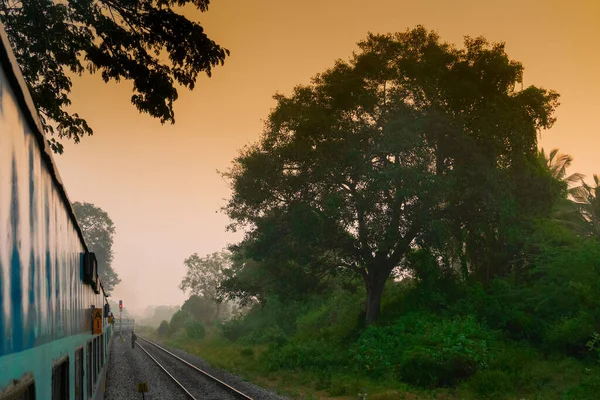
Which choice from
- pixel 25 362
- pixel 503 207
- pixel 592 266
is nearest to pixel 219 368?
pixel 503 207

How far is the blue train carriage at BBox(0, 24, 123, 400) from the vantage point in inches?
97.4

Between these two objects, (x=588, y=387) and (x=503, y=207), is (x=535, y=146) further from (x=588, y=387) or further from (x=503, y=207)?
(x=588, y=387)

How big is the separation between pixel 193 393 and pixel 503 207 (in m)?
16.7

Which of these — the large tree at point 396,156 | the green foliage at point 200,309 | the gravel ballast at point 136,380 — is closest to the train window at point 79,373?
the gravel ballast at point 136,380

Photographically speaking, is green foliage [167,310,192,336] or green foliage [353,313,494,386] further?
green foliage [167,310,192,336]

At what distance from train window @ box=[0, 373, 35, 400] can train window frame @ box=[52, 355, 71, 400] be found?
139 centimetres

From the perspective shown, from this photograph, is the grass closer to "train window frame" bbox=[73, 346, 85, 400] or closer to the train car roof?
"train window frame" bbox=[73, 346, 85, 400]

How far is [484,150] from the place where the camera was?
85.6ft

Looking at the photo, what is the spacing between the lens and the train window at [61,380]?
458cm

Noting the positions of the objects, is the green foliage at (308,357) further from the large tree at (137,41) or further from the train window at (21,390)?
the train window at (21,390)

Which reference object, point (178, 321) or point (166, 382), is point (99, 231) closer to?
point (178, 321)

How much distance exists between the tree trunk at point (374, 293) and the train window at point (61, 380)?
A: 961 inches

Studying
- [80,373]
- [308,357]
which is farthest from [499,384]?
[80,373]

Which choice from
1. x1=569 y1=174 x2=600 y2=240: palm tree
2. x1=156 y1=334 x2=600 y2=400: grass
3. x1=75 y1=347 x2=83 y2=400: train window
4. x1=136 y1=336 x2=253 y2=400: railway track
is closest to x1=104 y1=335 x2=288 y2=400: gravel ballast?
x1=136 y1=336 x2=253 y2=400: railway track
